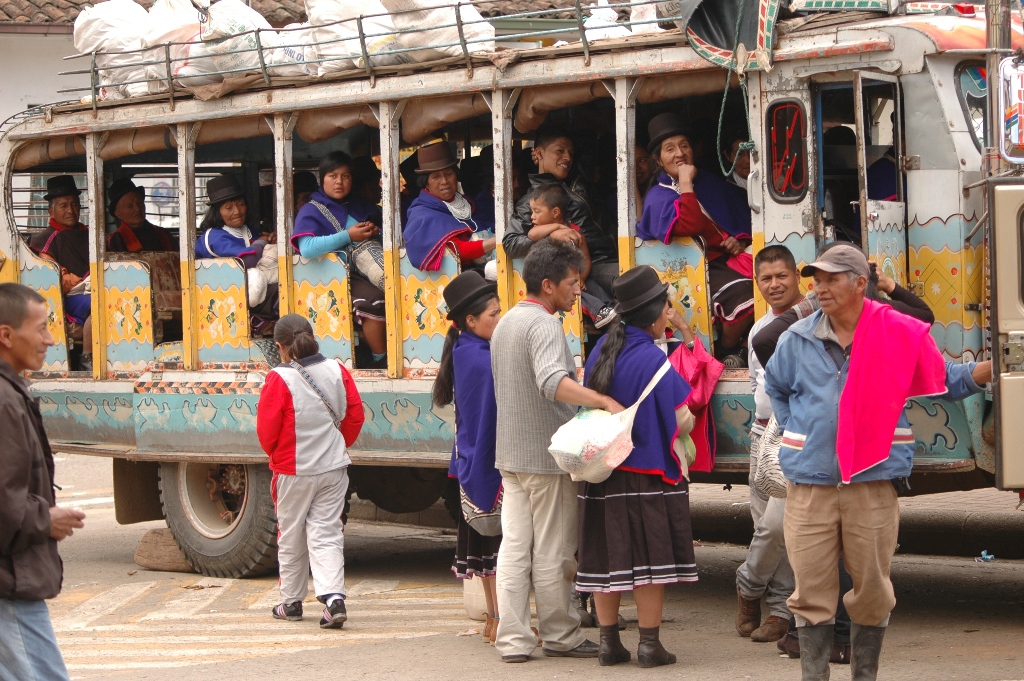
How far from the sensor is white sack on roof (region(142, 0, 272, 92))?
8719 mm

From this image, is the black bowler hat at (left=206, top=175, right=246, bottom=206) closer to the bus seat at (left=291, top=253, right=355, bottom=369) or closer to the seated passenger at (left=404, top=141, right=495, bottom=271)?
the bus seat at (left=291, top=253, right=355, bottom=369)

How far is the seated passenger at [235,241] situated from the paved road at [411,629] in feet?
5.55

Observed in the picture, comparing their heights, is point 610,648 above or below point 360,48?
below

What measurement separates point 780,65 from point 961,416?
1.77 metres

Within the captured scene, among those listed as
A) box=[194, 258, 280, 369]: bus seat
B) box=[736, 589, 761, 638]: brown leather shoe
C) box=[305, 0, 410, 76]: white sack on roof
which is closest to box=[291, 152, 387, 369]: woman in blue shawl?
box=[194, 258, 280, 369]: bus seat

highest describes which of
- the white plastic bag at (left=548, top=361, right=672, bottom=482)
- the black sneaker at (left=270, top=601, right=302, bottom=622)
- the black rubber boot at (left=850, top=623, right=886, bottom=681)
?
the white plastic bag at (left=548, top=361, right=672, bottom=482)

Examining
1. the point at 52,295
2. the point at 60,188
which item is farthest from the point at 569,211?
the point at 60,188

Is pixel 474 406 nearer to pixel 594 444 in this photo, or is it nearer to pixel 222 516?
pixel 594 444

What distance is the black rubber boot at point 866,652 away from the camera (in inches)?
203

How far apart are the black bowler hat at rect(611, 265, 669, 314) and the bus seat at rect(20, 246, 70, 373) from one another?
5168 millimetres

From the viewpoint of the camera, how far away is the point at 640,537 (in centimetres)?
607

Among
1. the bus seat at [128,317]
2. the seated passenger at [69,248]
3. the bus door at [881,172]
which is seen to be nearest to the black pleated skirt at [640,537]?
the bus door at [881,172]

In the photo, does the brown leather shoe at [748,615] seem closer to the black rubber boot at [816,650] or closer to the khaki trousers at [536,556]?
the khaki trousers at [536,556]

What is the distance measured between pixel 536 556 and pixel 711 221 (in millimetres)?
1908
